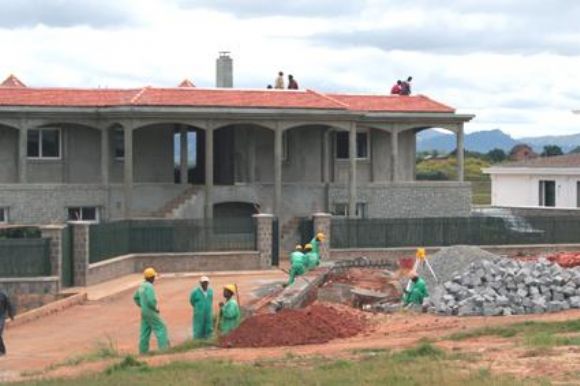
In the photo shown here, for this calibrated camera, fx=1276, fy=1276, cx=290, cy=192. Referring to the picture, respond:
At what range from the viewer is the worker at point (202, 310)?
2217 cm

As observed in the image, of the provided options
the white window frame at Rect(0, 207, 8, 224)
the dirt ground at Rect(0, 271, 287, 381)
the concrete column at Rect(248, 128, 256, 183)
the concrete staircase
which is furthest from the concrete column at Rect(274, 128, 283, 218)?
the white window frame at Rect(0, 207, 8, 224)

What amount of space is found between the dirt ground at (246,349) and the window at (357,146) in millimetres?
16192

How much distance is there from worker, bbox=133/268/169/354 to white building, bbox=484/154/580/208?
35.8m

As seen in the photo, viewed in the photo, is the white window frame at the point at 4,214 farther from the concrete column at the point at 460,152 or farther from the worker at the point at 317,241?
the concrete column at the point at 460,152

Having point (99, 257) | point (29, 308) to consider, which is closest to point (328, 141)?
point (99, 257)

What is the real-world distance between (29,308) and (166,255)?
873cm

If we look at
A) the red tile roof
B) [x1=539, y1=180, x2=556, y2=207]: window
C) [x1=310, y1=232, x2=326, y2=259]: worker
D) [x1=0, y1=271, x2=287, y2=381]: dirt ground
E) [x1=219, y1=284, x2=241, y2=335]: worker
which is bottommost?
[x1=0, y1=271, x2=287, y2=381]: dirt ground

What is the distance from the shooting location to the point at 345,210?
47000 mm

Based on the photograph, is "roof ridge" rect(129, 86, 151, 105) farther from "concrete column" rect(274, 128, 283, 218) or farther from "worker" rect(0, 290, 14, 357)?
"worker" rect(0, 290, 14, 357)

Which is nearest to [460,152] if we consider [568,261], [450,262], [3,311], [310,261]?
[568,261]

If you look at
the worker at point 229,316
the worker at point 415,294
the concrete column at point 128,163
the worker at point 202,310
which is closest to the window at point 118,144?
the concrete column at point 128,163

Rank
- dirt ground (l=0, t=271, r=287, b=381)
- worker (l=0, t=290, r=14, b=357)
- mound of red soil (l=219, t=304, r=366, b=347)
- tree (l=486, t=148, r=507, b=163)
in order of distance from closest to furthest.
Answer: mound of red soil (l=219, t=304, r=366, b=347) → dirt ground (l=0, t=271, r=287, b=381) → worker (l=0, t=290, r=14, b=357) → tree (l=486, t=148, r=507, b=163)

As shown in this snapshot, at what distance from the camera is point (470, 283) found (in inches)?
1059

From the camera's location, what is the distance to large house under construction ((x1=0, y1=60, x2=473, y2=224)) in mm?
43062
